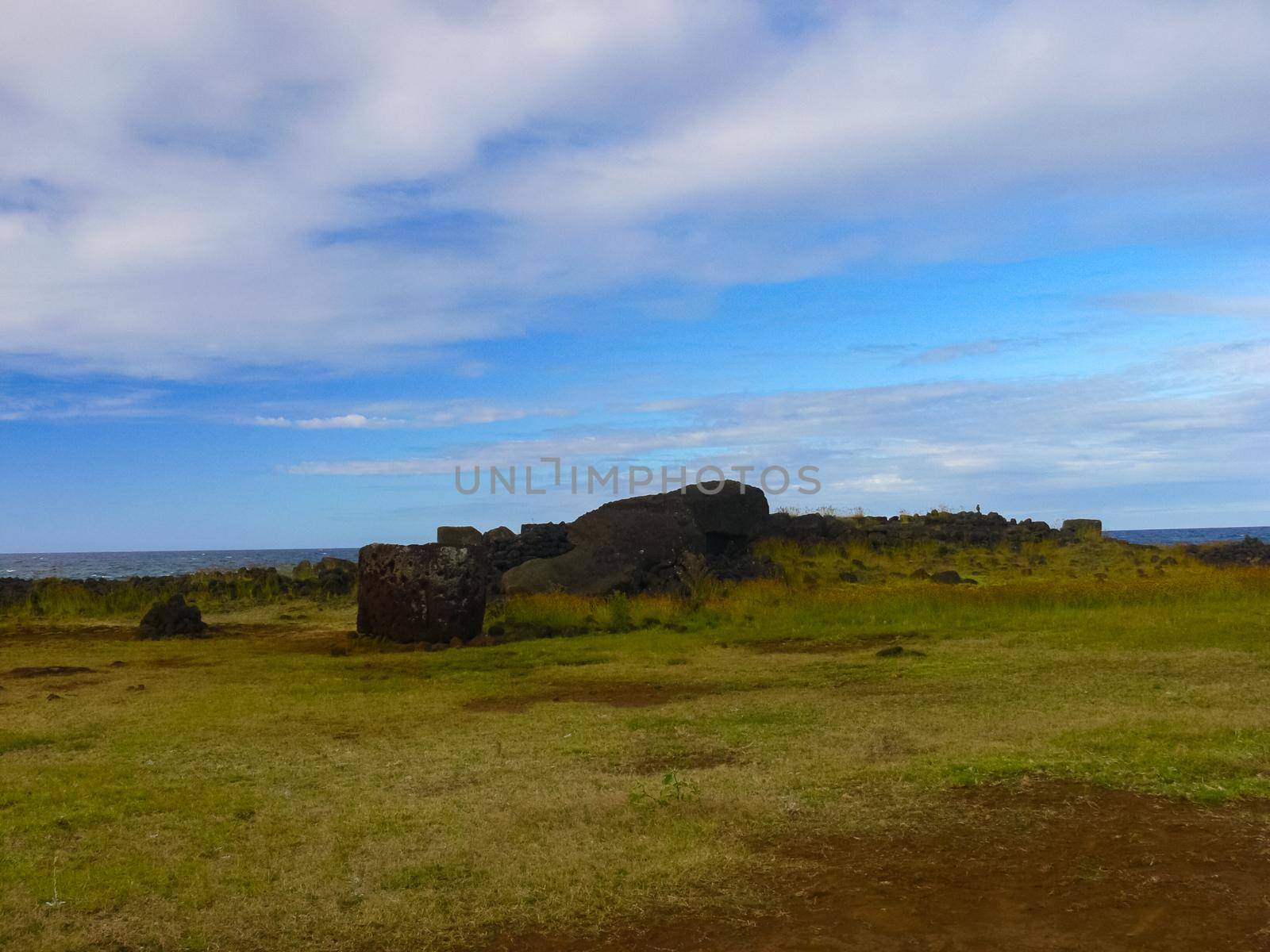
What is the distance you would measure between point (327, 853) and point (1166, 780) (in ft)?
14.8

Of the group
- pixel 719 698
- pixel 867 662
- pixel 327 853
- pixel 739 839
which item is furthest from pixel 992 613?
pixel 327 853

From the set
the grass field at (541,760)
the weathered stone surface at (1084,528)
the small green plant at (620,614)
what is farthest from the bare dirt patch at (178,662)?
the weathered stone surface at (1084,528)

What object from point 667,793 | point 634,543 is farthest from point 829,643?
point 634,543

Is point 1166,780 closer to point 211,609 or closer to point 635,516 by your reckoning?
point 635,516

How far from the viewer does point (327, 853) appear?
5.22 m

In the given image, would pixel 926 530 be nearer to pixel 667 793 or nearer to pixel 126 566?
pixel 667 793

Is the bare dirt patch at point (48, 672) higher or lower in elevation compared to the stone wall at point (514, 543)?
lower

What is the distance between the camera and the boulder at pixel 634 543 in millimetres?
19875

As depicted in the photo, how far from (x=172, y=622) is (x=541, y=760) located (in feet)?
36.7

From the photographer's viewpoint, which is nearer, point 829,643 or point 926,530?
point 829,643

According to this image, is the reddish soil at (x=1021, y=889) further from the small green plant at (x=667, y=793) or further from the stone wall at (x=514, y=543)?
the stone wall at (x=514, y=543)

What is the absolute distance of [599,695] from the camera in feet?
33.1

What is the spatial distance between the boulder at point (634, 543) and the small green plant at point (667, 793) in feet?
42.9

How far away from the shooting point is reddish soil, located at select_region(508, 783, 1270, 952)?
4059 millimetres
